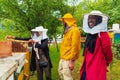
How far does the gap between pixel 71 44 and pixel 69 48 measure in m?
0.12

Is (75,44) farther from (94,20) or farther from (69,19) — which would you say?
(94,20)

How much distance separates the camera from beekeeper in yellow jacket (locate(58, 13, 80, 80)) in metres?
9.62

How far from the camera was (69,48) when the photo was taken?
9789 mm

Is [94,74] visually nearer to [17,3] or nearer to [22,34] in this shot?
[17,3]

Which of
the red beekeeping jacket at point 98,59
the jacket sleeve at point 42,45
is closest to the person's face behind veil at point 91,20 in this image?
the red beekeeping jacket at point 98,59

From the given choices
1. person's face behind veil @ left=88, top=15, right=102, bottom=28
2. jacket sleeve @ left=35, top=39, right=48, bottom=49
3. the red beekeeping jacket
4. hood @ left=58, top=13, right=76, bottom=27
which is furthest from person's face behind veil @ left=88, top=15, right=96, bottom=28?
jacket sleeve @ left=35, top=39, right=48, bottom=49

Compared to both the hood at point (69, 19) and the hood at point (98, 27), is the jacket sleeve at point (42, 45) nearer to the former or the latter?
the hood at point (69, 19)

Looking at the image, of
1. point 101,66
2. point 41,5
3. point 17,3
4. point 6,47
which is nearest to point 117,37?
point 41,5

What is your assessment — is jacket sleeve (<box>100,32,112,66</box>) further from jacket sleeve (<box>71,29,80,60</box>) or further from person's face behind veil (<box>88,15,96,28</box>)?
jacket sleeve (<box>71,29,80,60</box>)

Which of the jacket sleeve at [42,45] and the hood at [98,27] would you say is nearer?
the hood at [98,27]

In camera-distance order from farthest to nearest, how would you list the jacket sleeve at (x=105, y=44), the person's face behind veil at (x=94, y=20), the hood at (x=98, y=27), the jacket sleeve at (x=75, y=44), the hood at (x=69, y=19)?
the hood at (x=69, y=19), the jacket sleeve at (x=75, y=44), the person's face behind veil at (x=94, y=20), the hood at (x=98, y=27), the jacket sleeve at (x=105, y=44)

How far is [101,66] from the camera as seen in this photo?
8211 mm

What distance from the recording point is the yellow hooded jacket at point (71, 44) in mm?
9602

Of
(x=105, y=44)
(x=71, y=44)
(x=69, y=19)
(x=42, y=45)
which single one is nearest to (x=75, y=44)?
(x=71, y=44)
